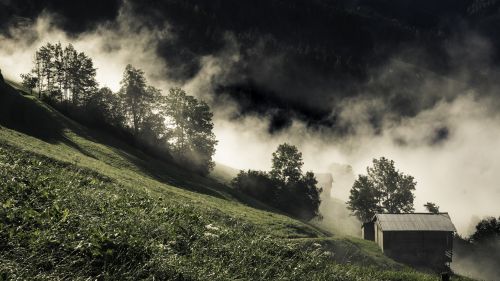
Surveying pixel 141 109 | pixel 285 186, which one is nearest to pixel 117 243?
pixel 285 186

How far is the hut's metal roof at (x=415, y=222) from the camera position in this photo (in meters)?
91.3

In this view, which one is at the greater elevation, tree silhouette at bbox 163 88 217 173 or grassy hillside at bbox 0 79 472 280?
tree silhouette at bbox 163 88 217 173

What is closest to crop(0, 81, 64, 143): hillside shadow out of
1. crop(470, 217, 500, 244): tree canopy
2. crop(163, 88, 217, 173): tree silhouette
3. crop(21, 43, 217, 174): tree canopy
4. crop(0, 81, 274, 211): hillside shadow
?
crop(0, 81, 274, 211): hillside shadow

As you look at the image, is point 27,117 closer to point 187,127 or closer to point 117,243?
point 187,127

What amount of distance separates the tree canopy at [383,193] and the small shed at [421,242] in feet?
127

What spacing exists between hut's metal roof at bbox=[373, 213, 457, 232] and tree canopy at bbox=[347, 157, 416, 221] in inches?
1389

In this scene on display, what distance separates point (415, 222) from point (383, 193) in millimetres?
41270

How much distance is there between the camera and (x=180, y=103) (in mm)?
115375

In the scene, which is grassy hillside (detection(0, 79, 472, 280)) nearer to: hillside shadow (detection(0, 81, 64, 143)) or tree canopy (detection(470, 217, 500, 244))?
hillside shadow (detection(0, 81, 64, 143))

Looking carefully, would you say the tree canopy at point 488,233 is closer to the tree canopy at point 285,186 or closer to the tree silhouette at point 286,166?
the tree canopy at point 285,186

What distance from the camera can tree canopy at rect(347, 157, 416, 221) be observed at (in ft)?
434

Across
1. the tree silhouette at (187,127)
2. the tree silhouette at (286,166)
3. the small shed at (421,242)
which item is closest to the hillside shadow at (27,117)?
the tree silhouette at (187,127)

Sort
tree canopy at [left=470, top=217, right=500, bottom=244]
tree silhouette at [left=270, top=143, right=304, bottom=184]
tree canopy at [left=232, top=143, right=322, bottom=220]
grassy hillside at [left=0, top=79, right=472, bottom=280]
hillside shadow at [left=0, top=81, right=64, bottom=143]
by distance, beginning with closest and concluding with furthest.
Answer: grassy hillside at [left=0, top=79, right=472, bottom=280] → hillside shadow at [left=0, top=81, right=64, bottom=143] → tree canopy at [left=232, top=143, right=322, bottom=220] → tree silhouette at [left=270, top=143, right=304, bottom=184] → tree canopy at [left=470, top=217, right=500, bottom=244]

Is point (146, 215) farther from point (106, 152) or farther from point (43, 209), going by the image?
point (106, 152)
